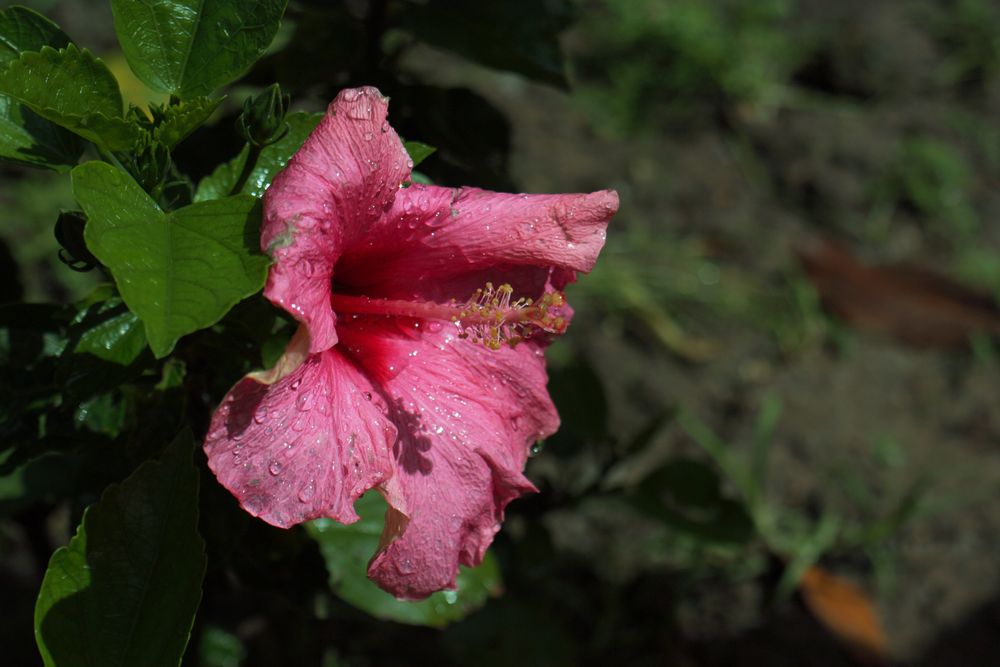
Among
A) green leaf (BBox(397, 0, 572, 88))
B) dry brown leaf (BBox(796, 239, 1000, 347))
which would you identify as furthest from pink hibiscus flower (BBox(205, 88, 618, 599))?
dry brown leaf (BBox(796, 239, 1000, 347))

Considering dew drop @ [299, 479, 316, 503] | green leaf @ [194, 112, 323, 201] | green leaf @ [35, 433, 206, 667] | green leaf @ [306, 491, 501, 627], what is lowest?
green leaf @ [306, 491, 501, 627]

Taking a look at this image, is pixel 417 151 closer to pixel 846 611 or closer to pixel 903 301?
pixel 846 611

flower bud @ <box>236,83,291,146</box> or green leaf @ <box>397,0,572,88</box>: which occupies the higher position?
flower bud @ <box>236,83,291,146</box>

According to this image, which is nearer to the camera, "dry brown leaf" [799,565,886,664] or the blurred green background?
the blurred green background

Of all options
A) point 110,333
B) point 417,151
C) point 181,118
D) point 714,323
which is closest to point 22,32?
point 181,118

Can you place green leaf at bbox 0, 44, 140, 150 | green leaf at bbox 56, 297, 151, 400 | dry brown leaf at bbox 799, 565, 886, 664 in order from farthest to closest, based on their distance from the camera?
dry brown leaf at bbox 799, 565, 886, 664, green leaf at bbox 56, 297, 151, 400, green leaf at bbox 0, 44, 140, 150

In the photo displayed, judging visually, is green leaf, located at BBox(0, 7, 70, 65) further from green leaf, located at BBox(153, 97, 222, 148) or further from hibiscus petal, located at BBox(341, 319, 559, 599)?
hibiscus petal, located at BBox(341, 319, 559, 599)

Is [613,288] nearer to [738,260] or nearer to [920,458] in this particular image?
[738,260]

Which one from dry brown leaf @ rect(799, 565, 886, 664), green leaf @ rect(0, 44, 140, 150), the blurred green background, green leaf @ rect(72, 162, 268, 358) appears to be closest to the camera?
green leaf @ rect(72, 162, 268, 358)
